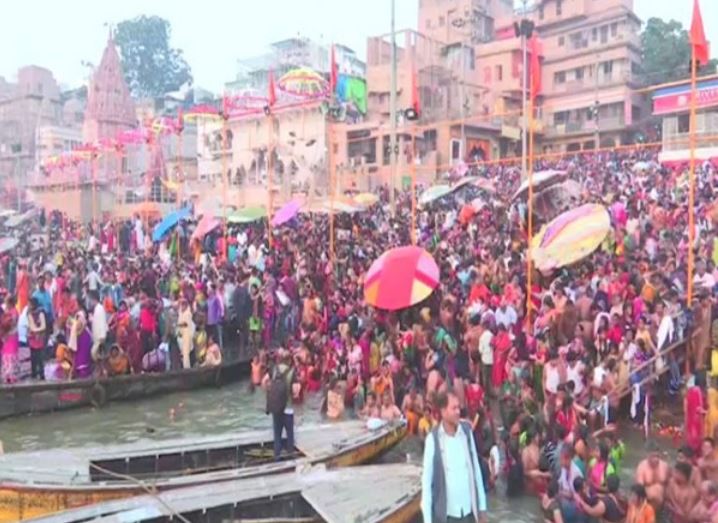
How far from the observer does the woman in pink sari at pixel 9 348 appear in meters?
14.5

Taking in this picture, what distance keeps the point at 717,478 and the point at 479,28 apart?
54023 millimetres

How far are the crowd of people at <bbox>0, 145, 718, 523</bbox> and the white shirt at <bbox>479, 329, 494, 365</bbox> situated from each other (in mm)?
23

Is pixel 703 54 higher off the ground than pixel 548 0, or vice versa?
pixel 548 0


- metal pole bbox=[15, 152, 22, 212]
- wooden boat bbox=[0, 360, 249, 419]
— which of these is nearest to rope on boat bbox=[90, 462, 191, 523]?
wooden boat bbox=[0, 360, 249, 419]

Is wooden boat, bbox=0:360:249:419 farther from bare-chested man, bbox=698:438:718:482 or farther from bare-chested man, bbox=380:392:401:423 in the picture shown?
bare-chested man, bbox=698:438:718:482

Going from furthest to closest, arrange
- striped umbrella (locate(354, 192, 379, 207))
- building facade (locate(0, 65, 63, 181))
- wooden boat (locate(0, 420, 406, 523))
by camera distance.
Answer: building facade (locate(0, 65, 63, 181))
striped umbrella (locate(354, 192, 379, 207))
wooden boat (locate(0, 420, 406, 523))

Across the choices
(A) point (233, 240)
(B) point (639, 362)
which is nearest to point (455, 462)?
(B) point (639, 362)

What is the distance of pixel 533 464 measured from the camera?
384 inches

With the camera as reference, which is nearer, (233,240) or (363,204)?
(233,240)

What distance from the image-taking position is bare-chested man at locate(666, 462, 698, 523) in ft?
25.9

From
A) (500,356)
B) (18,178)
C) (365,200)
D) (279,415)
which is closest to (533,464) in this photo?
(279,415)

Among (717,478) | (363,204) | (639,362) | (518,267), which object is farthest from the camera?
(363,204)

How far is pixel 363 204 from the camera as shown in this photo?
27625 mm

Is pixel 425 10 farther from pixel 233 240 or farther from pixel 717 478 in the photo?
pixel 717 478
